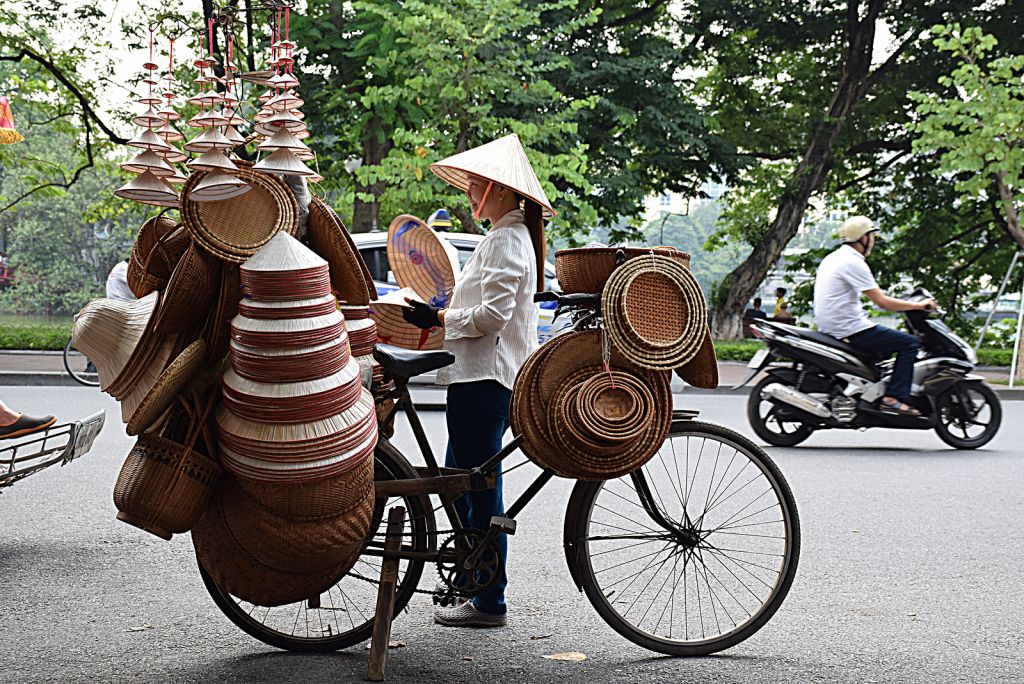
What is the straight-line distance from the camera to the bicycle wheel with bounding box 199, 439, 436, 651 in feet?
12.5

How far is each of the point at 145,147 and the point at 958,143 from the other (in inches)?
634

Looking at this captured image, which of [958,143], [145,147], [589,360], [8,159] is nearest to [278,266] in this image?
[145,147]

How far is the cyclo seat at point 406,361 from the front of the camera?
12.4ft

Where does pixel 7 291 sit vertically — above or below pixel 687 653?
below

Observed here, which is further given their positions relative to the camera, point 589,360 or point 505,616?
point 505,616

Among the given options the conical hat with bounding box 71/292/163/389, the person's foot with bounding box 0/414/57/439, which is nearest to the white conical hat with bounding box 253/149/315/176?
the conical hat with bounding box 71/292/163/389

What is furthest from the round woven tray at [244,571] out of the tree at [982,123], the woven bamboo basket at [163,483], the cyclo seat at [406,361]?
the tree at [982,123]

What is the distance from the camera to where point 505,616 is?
Answer: 436 centimetres

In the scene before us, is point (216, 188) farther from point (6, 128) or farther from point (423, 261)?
point (6, 128)

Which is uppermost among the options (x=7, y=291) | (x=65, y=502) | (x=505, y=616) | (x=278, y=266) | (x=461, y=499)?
(x=278, y=266)

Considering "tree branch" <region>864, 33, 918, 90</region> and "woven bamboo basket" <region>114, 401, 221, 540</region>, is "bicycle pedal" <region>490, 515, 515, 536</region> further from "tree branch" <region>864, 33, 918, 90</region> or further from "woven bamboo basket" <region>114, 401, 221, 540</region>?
"tree branch" <region>864, 33, 918, 90</region>


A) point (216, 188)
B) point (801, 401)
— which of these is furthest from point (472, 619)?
point (801, 401)

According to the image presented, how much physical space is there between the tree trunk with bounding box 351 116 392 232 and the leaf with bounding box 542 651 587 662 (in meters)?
14.1

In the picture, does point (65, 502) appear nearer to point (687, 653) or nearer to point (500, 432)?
point (500, 432)
